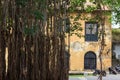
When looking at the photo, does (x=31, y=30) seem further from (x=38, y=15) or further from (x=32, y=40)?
(x=32, y=40)

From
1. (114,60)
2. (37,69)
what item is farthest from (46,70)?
(114,60)

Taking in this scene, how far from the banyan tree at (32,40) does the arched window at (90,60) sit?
27800 millimetres

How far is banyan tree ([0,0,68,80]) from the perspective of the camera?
417 inches

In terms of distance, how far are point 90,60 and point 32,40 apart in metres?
29.5

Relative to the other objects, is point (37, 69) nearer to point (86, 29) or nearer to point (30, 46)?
point (30, 46)

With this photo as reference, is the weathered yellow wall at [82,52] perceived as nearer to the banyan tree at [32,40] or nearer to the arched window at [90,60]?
the arched window at [90,60]

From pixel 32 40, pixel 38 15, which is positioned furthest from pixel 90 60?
pixel 38 15

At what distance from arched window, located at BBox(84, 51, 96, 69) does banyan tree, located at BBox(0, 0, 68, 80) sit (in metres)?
27.8

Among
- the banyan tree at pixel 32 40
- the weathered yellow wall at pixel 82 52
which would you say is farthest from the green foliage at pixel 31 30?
the weathered yellow wall at pixel 82 52

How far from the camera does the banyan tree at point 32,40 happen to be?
10586mm

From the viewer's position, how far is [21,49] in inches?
431

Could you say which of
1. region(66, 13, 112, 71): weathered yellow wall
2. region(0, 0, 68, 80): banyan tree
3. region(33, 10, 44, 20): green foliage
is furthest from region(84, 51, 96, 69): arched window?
region(33, 10, 44, 20): green foliage

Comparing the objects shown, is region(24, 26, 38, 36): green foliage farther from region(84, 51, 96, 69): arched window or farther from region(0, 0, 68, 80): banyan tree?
region(84, 51, 96, 69): arched window

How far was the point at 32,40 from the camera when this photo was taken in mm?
11164
